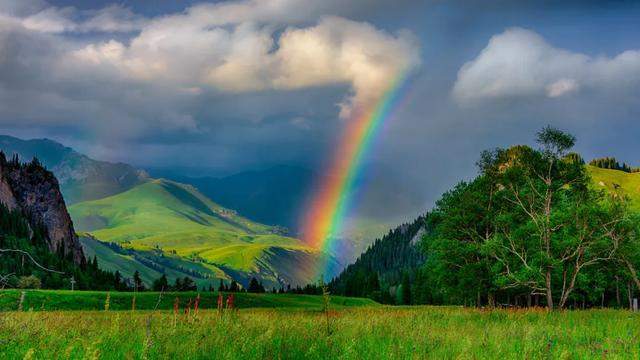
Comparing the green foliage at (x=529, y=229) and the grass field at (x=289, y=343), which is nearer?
the grass field at (x=289, y=343)

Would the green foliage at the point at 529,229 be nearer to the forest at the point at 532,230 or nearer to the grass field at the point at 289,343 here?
the forest at the point at 532,230

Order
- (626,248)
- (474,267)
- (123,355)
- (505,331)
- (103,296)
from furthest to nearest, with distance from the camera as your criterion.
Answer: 1. (103,296)
2. (474,267)
3. (626,248)
4. (505,331)
5. (123,355)

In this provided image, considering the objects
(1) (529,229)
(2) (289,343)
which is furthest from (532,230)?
(2) (289,343)

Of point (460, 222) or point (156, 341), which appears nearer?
point (156, 341)

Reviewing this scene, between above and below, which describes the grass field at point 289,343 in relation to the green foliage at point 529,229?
below

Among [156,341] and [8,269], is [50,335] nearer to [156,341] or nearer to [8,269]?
[156,341]

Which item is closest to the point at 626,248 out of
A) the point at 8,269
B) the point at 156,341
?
the point at 156,341

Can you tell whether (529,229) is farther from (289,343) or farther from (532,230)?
(289,343)

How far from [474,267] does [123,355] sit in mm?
53792

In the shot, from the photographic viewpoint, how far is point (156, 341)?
10922 millimetres

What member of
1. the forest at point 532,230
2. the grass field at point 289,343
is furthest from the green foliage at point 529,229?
the grass field at point 289,343

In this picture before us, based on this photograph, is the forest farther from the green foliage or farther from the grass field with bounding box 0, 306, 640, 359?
the grass field with bounding box 0, 306, 640, 359

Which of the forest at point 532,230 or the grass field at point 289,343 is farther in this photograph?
the forest at point 532,230

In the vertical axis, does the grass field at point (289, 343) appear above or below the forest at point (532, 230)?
below
